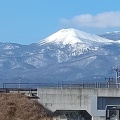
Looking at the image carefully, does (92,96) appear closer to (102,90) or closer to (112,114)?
(102,90)

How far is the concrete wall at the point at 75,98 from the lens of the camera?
58.6m

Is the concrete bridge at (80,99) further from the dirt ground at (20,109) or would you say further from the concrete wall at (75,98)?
the dirt ground at (20,109)

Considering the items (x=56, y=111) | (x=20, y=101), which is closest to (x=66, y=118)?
(x=56, y=111)

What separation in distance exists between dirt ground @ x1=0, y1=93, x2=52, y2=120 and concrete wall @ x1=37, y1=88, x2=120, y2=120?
1.60 m

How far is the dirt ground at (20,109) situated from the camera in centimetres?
5309

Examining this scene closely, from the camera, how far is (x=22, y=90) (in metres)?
66.4

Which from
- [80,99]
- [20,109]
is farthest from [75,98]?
[20,109]

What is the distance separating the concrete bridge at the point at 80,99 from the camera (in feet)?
192

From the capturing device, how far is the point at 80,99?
59.1 metres

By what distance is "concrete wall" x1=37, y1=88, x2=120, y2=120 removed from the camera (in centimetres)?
5862

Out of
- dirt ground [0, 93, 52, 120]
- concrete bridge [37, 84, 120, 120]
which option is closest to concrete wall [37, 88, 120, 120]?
concrete bridge [37, 84, 120, 120]

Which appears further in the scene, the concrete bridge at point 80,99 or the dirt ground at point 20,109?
the concrete bridge at point 80,99

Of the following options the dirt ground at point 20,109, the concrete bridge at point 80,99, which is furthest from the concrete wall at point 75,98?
the dirt ground at point 20,109

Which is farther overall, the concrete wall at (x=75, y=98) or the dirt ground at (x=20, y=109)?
the concrete wall at (x=75, y=98)
